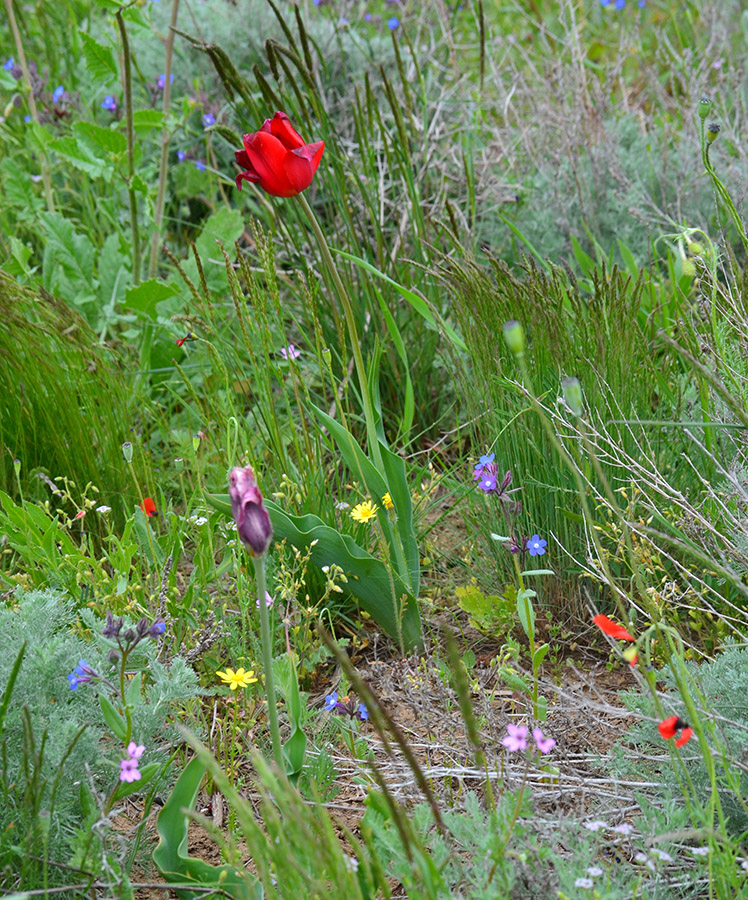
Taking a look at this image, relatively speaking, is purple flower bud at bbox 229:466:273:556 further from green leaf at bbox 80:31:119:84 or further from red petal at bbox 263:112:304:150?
green leaf at bbox 80:31:119:84

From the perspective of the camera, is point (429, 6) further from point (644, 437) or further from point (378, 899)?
point (378, 899)

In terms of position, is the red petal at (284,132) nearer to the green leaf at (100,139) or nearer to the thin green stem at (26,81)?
the green leaf at (100,139)

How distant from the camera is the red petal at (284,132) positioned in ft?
4.89

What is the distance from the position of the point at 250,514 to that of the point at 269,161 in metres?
0.74

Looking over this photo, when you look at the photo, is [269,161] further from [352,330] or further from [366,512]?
[366,512]

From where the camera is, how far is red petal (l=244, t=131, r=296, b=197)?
146cm

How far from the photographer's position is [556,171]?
3.12 m

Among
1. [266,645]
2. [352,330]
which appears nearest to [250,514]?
[266,645]

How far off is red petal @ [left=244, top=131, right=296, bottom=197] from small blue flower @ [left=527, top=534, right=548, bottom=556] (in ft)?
2.60

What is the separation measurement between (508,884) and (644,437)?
965 millimetres

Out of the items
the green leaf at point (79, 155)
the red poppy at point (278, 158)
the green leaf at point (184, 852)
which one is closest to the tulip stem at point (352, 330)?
the red poppy at point (278, 158)

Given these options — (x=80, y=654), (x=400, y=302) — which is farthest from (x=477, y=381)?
(x=80, y=654)

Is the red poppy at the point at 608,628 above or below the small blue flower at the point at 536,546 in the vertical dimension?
above

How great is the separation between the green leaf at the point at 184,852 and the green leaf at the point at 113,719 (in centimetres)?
12
